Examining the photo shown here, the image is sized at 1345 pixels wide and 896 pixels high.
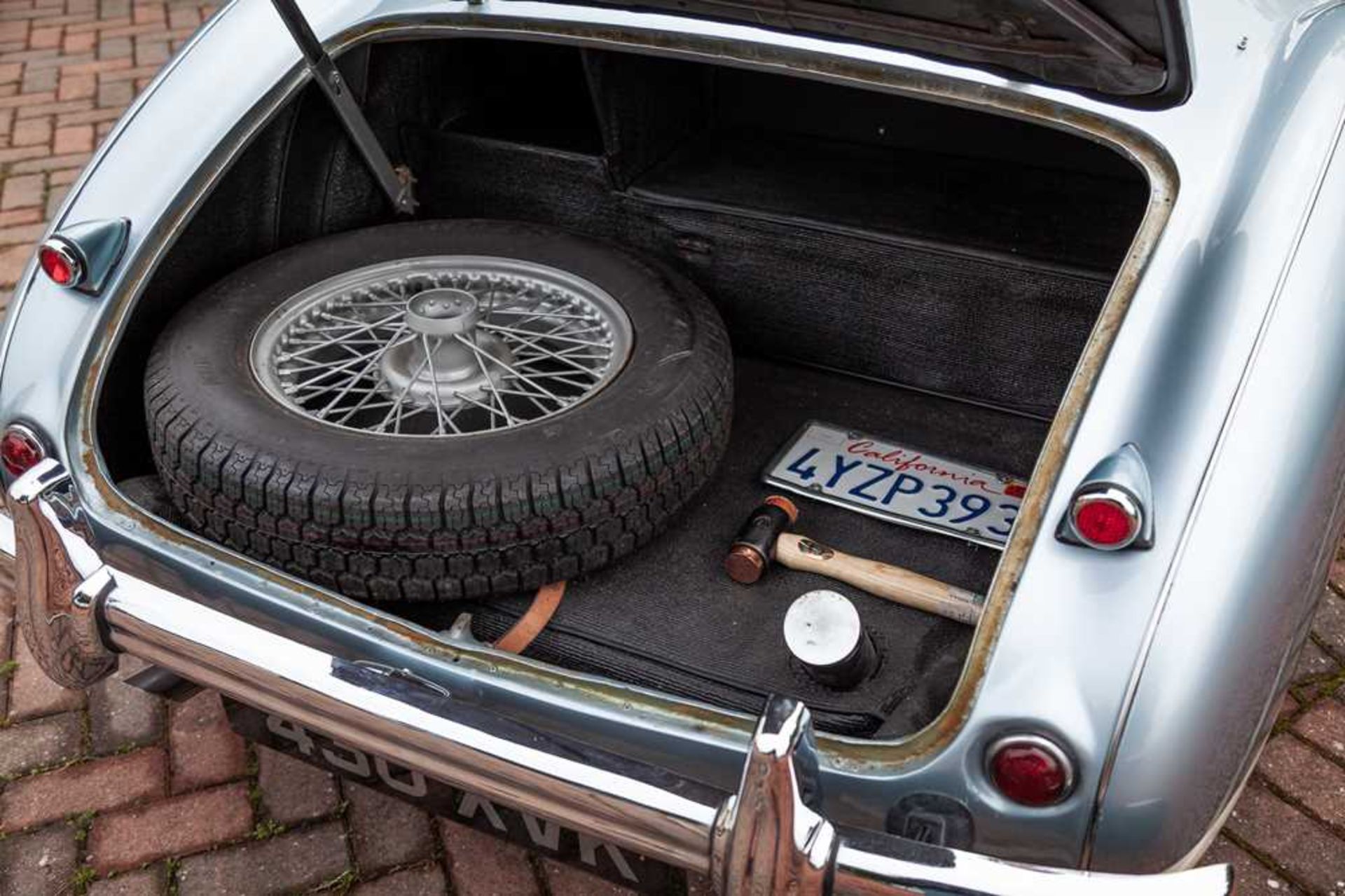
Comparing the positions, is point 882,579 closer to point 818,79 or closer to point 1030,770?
point 1030,770

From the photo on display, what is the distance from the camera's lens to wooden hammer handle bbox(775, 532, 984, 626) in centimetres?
157

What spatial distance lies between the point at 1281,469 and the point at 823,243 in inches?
35.3

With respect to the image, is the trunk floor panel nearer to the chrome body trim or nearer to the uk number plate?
the uk number plate

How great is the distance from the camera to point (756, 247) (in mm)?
2027

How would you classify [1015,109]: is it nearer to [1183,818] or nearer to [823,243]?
[823,243]

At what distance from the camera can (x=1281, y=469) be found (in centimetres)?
123

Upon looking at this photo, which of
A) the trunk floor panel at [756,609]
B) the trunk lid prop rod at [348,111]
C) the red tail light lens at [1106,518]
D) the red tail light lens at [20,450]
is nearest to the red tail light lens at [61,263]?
the red tail light lens at [20,450]

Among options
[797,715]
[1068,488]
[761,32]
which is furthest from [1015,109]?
[797,715]

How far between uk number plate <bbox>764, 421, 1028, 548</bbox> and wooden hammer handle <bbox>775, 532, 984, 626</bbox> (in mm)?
131

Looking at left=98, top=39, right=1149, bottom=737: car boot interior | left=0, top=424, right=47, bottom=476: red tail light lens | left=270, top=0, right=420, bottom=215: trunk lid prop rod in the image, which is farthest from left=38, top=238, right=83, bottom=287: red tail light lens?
left=270, top=0, right=420, bottom=215: trunk lid prop rod

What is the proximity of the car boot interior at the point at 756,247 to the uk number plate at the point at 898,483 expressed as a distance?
3cm

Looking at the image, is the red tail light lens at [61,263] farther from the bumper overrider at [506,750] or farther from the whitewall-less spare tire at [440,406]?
the bumper overrider at [506,750]

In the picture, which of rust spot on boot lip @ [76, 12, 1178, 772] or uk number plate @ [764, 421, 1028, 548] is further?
uk number plate @ [764, 421, 1028, 548]

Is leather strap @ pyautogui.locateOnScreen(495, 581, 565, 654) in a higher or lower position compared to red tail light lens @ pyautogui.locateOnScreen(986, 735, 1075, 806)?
lower
